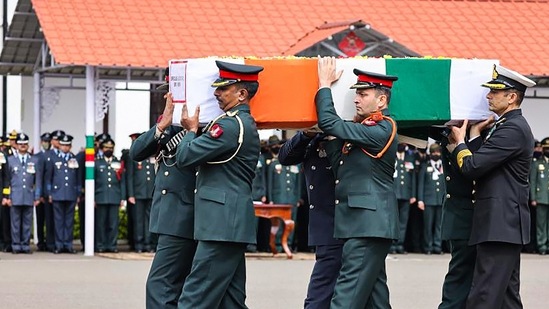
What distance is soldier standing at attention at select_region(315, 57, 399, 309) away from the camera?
8.31 m

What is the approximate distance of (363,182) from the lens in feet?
27.8

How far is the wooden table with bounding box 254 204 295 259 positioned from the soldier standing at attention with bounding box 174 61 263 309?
9.03 m

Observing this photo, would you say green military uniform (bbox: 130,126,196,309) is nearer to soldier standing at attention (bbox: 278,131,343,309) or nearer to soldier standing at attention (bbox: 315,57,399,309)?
soldier standing at attention (bbox: 278,131,343,309)

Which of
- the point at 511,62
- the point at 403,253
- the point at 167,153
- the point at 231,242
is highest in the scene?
the point at 511,62

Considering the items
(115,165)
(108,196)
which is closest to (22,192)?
(108,196)

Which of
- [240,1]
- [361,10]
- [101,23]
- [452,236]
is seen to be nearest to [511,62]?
[361,10]

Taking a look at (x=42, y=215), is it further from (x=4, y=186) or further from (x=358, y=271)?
(x=358, y=271)

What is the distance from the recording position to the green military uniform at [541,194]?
778 inches

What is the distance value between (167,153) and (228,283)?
113 centimetres

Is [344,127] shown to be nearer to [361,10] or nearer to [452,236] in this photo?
[452,236]

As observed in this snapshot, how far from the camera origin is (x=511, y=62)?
67.3 ft

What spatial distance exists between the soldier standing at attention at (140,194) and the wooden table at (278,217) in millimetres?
1937

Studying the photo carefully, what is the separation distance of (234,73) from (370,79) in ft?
3.03

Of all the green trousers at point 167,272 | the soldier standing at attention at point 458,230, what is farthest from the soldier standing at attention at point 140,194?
the soldier standing at attention at point 458,230
